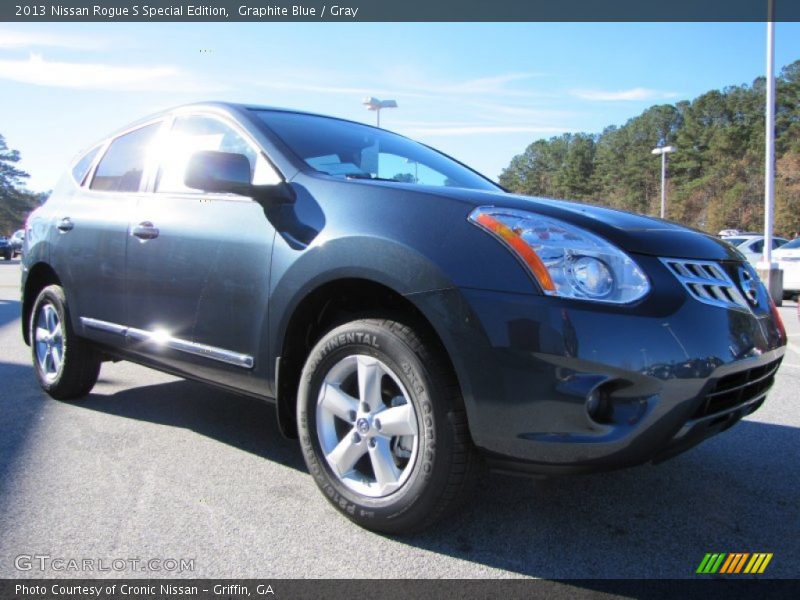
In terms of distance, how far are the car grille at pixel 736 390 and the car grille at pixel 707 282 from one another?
231 millimetres

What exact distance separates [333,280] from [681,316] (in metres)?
1.17

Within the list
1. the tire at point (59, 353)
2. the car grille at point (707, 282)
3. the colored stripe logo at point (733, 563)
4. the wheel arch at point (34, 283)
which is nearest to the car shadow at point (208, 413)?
the tire at point (59, 353)

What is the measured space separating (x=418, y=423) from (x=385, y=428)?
0.53ft

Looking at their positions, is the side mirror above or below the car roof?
below

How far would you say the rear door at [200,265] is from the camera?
8.77 feet

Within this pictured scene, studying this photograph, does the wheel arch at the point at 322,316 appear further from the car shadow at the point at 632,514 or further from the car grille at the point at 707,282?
the car grille at the point at 707,282

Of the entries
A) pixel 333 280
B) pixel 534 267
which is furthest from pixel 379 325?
pixel 534 267

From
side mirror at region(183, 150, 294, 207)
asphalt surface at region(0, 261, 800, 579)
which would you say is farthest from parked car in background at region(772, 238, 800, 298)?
side mirror at region(183, 150, 294, 207)

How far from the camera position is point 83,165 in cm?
425

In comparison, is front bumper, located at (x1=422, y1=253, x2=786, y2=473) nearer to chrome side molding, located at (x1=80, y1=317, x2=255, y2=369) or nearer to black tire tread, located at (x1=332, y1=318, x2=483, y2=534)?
black tire tread, located at (x1=332, y1=318, x2=483, y2=534)

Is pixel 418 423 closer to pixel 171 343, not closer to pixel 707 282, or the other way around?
pixel 707 282

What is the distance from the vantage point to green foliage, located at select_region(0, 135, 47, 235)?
85688 millimetres

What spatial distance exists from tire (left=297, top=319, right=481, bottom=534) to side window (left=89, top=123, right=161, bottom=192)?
5.92ft

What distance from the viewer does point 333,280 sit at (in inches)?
93.5
